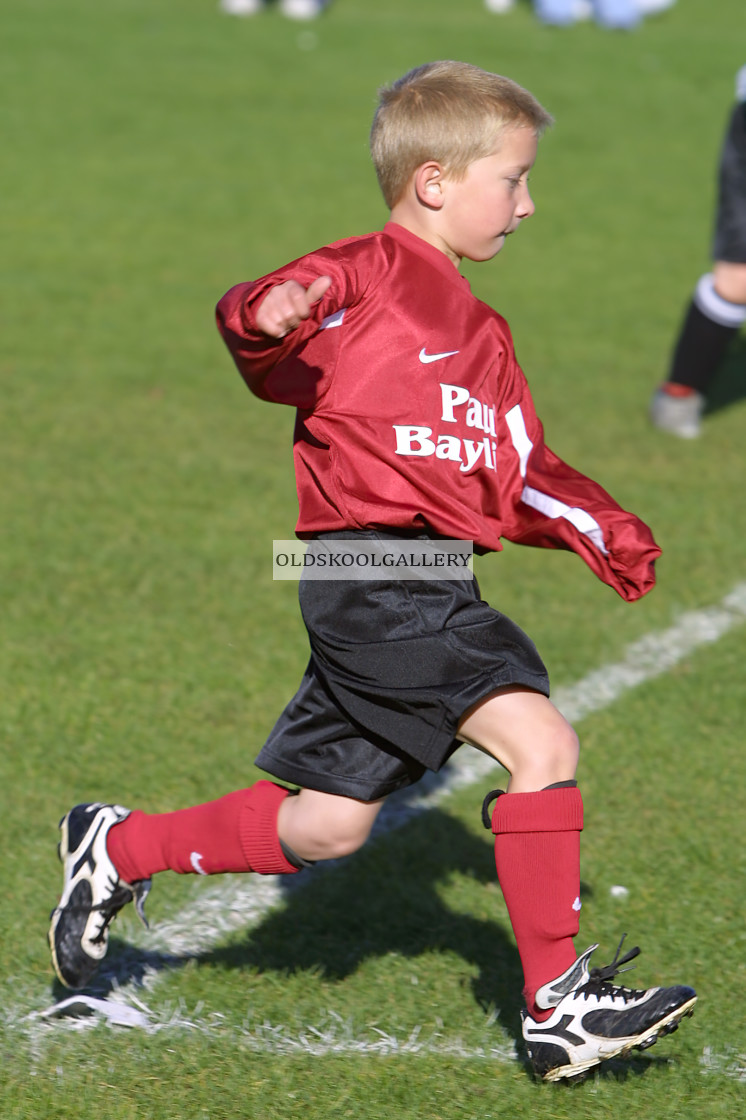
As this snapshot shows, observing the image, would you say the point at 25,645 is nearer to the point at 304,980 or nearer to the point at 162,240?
the point at 304,980

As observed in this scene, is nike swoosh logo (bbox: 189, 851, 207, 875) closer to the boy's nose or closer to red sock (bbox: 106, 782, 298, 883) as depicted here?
red sock (bbox: 106, 782, 298, 883)

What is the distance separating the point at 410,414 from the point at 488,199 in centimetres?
43

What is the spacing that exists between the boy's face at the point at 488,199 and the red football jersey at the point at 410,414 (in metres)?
0.06

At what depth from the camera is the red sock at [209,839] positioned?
258 cm

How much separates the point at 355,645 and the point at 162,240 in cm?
631

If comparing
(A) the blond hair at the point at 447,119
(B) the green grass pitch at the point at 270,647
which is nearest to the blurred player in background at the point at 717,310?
(B) the green grass pitch at the point at 270,647

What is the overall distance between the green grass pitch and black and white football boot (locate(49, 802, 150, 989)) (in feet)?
0.39

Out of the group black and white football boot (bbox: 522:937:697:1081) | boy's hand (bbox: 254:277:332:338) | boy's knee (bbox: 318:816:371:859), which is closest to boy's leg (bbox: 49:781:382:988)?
boy's knee (bbox: 318:816:371:859)

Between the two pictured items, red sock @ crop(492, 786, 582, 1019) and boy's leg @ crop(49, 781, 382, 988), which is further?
boy's leg @ crop(49, 781, 382, 988)

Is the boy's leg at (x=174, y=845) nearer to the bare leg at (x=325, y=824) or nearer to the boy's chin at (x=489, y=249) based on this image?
the bare leg at (x=325, y=824)

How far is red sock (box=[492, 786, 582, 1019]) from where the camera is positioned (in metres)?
2.29

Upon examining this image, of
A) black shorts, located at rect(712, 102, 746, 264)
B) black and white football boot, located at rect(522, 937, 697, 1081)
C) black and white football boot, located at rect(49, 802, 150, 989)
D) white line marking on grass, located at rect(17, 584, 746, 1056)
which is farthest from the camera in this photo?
black shorts, located at rect(712, 102, 746, 264)

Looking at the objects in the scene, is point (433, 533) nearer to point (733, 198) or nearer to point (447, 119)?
point (447, 119)

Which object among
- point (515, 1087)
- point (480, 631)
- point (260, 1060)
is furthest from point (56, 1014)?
point (480, 631)
